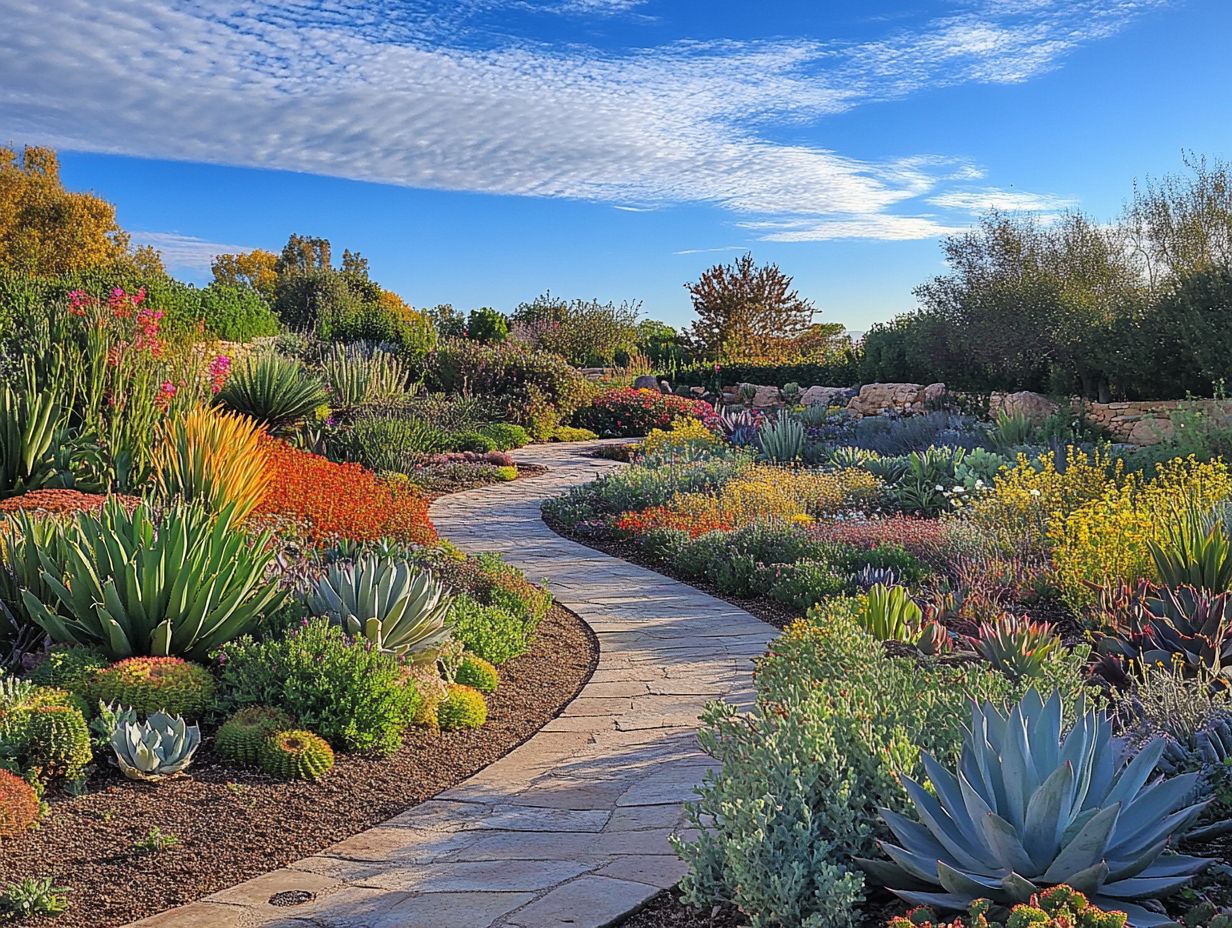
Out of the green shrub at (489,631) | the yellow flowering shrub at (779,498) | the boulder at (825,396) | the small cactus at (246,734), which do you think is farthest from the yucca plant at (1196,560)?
the boulder at (825,396)

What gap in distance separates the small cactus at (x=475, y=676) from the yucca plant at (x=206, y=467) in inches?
109

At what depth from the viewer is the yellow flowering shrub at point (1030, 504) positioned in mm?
7977

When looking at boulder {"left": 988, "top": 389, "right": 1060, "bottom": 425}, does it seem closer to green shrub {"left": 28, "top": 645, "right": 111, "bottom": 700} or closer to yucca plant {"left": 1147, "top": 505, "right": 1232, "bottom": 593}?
yucca plant {"left": 1147, "top": 505, "right": 1232, "bottom": 593}

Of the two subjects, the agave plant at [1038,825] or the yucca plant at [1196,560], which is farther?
the yucca plant at [1196,560]

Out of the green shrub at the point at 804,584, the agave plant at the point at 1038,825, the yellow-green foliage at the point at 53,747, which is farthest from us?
the green shrub at the point at 804,584

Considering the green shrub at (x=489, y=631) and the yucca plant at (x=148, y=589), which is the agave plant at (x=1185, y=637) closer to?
the green shrub at (x=489, y=631)

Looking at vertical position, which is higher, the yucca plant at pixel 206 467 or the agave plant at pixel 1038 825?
the yucca plant at pixel 206 467

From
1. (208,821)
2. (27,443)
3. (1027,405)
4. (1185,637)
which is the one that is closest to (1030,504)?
(1185,637)

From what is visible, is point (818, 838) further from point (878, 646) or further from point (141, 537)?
point (141, 537)

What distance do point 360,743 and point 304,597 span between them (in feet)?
4.57

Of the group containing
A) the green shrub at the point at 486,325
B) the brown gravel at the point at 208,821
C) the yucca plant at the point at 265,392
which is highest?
the green shrub at the point at 486,325

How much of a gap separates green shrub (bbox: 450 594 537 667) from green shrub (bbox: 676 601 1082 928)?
245 centimetres

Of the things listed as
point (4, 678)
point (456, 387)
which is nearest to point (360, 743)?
point (4, 678)

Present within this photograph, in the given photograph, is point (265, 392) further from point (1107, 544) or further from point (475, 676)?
point (1107, 544)
